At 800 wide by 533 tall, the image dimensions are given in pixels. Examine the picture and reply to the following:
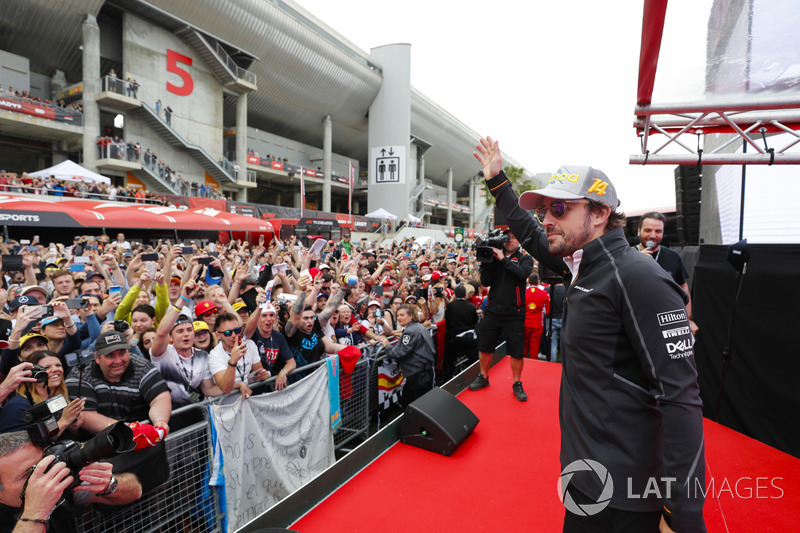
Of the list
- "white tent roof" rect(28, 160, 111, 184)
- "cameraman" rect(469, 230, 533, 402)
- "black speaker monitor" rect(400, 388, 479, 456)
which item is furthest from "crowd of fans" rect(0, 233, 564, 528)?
"white tent roof" rect(28, 160, 111, 184)

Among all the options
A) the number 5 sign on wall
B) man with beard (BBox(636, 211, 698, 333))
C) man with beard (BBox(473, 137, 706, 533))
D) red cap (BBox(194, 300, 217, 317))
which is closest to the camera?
man with beard (BBox(473, 137, 706, 533))

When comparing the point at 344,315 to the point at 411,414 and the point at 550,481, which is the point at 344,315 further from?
the point at 550,481

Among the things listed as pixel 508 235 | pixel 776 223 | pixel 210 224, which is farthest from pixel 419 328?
pixel 210 224

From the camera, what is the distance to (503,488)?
2762 mm

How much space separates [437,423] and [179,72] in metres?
29.9

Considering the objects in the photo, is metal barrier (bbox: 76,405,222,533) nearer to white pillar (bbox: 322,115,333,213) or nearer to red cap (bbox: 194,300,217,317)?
red cap (bbox: 194,300,217,317)

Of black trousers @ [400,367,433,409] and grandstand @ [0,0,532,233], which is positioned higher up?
grandstand @ [0,0,532,233]

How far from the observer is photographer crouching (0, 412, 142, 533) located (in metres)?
1.64

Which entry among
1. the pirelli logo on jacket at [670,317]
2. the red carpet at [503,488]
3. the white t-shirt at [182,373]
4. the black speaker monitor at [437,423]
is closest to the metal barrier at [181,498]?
the white t-shirt at [182,373]

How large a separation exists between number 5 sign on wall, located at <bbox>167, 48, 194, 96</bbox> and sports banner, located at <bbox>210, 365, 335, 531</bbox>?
27739 mm

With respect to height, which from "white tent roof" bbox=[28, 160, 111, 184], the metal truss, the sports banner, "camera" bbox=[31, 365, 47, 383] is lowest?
the sports banner

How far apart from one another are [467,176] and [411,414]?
65.0 m

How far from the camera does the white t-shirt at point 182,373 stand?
345cm

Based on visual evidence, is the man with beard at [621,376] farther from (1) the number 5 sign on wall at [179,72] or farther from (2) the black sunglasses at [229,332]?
(1) the number 5 sign on wall at [179,72]
